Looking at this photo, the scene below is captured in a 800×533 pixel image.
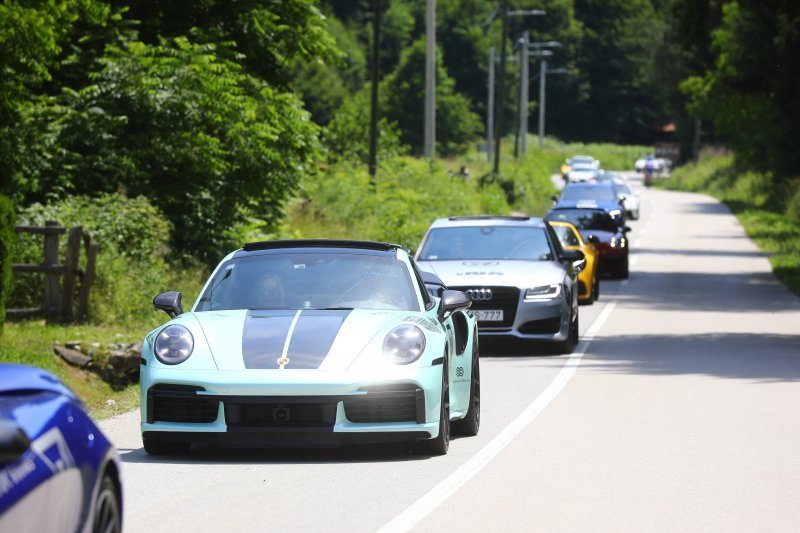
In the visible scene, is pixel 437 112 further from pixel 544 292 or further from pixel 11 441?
pixel 11 441

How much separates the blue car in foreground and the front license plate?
12344mm

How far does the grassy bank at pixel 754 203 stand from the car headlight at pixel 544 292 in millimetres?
13580

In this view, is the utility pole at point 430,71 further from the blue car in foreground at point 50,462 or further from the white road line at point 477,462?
the blue car in foreground at point 50,462

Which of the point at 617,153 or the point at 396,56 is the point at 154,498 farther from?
the point at 617,153

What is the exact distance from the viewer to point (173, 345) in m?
10.3

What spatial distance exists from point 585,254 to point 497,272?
8232 mm

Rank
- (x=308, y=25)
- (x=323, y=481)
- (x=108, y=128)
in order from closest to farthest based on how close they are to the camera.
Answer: (x=323, y=481) → (x=108, y=128) → (x=308, y=25)

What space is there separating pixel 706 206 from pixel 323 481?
70417mm

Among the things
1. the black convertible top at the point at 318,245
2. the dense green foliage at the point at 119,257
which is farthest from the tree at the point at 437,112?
the black convertible top at the point at 318,245

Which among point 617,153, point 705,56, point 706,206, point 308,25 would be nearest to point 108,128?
point 308,25

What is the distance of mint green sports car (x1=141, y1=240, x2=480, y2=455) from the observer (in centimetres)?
996

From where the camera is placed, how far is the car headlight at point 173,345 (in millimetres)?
10242

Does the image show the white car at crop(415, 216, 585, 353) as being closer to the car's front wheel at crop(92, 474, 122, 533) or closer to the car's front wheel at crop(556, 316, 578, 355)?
the car's front wheel at crop(556, 316, 578, 355)

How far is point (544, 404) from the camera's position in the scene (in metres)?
13.7
